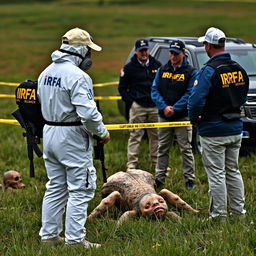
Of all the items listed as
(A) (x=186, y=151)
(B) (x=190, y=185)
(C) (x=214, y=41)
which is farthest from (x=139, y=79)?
(C) (x=214, y=41)

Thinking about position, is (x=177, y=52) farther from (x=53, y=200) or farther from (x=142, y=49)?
(x=53, y=200)

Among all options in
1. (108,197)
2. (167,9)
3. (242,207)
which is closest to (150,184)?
(108,197)

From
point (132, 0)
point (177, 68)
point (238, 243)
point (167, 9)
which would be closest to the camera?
point (238, 243)

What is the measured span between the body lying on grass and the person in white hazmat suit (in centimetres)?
68

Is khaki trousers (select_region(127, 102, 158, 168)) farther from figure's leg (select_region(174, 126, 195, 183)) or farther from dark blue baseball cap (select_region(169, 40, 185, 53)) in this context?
dark blue baseball cap (select_region(169, 40, 185, 53))

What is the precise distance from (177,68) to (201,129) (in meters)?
1.84

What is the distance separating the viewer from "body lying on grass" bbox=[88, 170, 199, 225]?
6340 millimetres

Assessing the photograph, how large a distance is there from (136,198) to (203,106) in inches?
53.8

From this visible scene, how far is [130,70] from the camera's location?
350 inches

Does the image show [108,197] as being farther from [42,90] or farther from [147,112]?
[147,112]

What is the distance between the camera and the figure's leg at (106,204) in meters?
6.55

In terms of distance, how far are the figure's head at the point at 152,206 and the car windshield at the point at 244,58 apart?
153 inches

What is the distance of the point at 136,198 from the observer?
22.0 ft

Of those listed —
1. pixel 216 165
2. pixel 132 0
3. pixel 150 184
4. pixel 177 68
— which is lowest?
pixel 132 0
